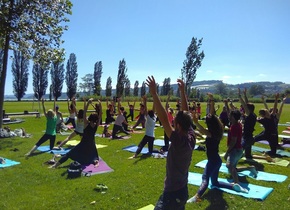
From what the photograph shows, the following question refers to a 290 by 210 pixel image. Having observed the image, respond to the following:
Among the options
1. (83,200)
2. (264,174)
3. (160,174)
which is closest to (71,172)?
(83,200)

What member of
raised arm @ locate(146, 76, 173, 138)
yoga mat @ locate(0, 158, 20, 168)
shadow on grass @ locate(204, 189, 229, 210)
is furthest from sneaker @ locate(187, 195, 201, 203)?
yoga mat @ locate(0, 158, 20, 168)

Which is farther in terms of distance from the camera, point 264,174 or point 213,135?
point 264,174

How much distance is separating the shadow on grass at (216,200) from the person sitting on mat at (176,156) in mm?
2379

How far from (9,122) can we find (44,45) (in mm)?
8685

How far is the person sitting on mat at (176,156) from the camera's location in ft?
11.5

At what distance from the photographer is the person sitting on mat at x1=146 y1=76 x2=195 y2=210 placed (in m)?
3.52

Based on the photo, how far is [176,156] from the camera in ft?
11.8

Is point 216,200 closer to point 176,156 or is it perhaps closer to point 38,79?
point 176,156

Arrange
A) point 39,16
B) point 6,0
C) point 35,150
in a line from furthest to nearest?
point 39,16 → point 6,0 → point 35,150

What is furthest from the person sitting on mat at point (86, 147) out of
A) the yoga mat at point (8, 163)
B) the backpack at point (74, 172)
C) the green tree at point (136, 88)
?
the green tree at point (136, 88)

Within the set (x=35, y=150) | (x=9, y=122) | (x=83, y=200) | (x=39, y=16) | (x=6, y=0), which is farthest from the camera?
(x=9, y=122)

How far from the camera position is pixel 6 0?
1427 centimetres

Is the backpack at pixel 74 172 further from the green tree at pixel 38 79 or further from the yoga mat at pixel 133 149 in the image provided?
the green tree at pixel 38 79

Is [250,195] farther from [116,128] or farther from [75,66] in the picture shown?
[75,66]
